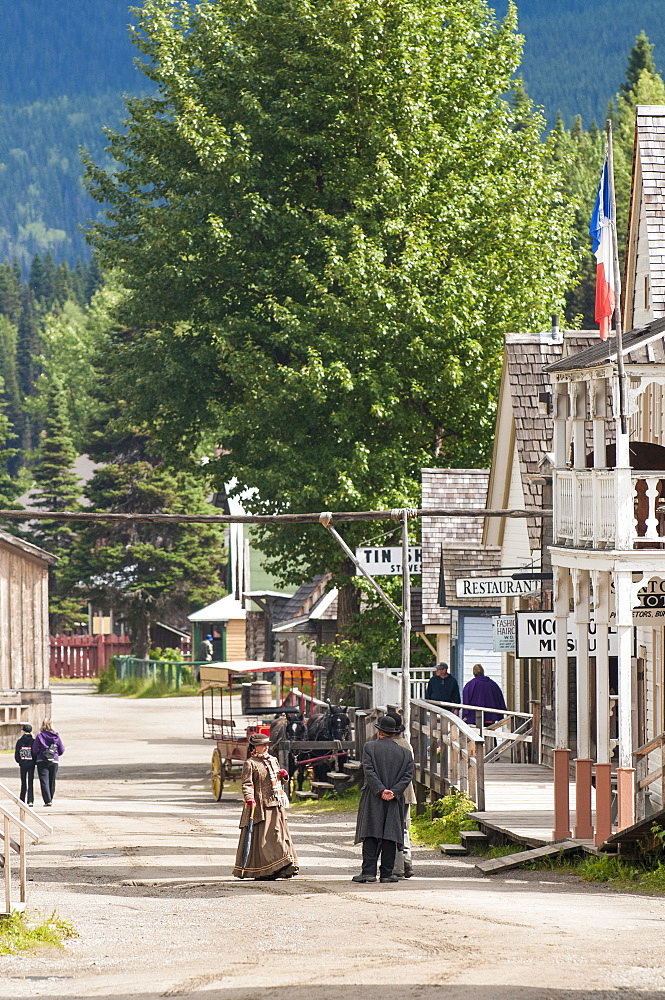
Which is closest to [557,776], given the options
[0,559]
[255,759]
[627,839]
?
[627,839]

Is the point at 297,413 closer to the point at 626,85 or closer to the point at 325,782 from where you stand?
the point at 325,782

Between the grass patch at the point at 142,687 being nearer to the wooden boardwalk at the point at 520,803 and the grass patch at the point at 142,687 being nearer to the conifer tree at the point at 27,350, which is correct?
the wooden boardwalk at the point at 520,803

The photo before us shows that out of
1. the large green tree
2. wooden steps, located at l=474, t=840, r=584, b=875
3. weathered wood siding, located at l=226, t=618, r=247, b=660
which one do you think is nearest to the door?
the large green tree

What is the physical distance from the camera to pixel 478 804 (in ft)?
72.0

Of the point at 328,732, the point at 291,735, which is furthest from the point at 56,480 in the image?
the point at 328,732

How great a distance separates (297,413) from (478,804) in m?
13.5

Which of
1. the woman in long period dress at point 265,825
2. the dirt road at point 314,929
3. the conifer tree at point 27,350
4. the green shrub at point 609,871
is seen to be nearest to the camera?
the dirt road at point 314,929

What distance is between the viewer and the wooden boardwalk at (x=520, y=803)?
19.9m

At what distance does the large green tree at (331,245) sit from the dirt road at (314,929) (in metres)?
11.4

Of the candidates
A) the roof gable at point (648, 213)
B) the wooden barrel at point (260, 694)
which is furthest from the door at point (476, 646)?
the roof gable at point (648, 213)

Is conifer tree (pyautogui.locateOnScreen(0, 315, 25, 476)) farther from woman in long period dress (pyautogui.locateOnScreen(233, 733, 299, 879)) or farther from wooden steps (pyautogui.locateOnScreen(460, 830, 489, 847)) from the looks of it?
woman in long period dress (pyautogui.locateOnScreen(233, 733, 299, 879))

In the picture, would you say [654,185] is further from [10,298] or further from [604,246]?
[10,298]

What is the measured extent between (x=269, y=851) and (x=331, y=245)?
56.9ft

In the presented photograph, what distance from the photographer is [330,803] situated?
91.7 ft
